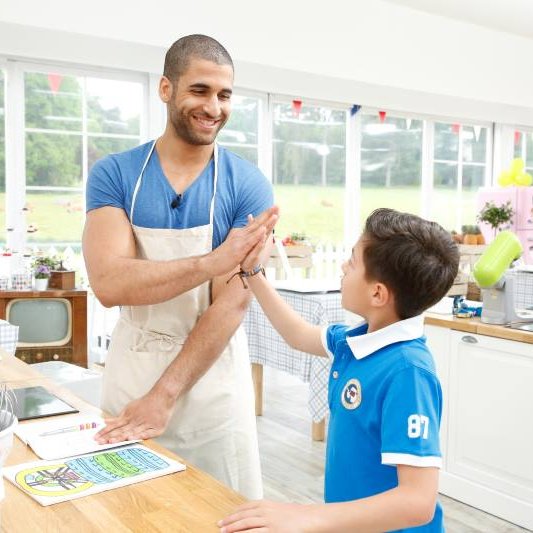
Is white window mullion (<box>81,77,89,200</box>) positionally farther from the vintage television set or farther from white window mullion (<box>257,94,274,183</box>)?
white window mullion (<box>257,94,274,183</box>)

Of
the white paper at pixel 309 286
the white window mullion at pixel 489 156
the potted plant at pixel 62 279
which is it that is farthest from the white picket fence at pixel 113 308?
the white window mullion at pixel 489 156

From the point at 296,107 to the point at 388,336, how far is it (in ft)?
19.8

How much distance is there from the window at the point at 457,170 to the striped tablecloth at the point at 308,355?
4802 mm

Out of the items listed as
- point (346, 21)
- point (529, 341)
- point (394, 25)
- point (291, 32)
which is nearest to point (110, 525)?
point (529, 341)

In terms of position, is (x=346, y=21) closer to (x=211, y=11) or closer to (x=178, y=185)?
(x=211, y=11)

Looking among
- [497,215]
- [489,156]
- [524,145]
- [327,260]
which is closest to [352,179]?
[327,260]

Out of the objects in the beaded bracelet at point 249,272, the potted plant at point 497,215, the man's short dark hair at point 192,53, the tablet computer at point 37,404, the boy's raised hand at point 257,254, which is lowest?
the tablet computer at point 37,404

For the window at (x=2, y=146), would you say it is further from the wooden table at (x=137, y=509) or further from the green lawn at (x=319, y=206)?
the wooden table at (x=137, y=509)

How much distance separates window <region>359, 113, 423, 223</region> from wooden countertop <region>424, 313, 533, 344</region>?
14.7 feet

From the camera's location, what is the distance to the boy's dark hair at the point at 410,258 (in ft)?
3.72

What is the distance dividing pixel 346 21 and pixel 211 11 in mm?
1330

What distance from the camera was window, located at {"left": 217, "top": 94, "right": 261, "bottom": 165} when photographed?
6523mm

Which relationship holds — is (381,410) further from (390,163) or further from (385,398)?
(390,163)

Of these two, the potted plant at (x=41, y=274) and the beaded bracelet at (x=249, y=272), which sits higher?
the beaded bracelet at (x=249, y=272)
